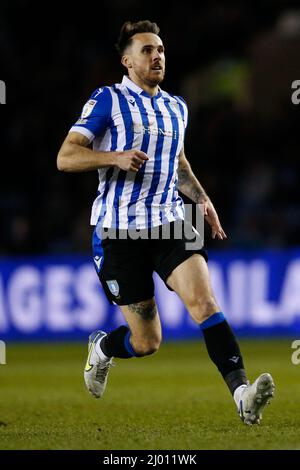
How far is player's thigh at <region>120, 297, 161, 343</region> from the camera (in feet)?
18.9

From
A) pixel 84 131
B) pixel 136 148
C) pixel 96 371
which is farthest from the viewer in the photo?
pixel 96 371

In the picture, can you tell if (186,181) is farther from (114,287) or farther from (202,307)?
(202,307)

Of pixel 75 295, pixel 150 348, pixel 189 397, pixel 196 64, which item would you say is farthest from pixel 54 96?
pixel 150 348

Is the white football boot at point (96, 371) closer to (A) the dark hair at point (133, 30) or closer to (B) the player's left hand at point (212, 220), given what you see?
(B) the player's left hand at point (212, 220)

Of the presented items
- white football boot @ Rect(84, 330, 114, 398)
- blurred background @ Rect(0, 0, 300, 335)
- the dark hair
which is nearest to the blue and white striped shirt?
the dark hair

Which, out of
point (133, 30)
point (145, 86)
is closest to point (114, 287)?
point (145, 86)

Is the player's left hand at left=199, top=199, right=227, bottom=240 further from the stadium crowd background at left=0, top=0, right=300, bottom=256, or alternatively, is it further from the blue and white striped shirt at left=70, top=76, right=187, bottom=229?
the stadium crowd background at left=0, top=0, right=300, bottom=256

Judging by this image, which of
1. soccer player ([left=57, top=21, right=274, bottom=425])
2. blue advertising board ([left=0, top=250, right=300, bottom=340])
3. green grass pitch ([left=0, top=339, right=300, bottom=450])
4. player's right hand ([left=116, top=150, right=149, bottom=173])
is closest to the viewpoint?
green grass pitch ([left=0, top=339, right=300, bottom=450])

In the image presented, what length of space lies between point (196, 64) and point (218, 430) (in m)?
12.1

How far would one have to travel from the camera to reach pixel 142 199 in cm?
570

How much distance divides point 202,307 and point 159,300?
7108 mm

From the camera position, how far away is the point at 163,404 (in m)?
7.04

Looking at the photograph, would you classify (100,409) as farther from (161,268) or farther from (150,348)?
(161,268)

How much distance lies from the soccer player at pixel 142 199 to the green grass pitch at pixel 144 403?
540mm
